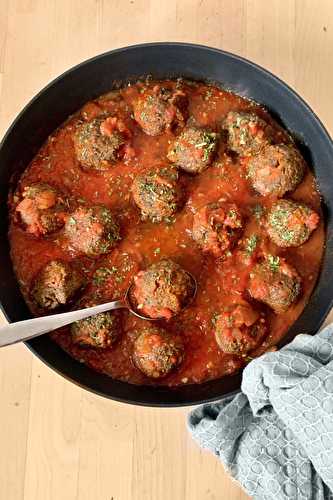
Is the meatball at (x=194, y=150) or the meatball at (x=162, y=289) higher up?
the meatball at (x=194, y=150)

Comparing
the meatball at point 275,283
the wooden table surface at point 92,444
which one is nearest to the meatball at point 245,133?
the wooden table surface at point 92,444

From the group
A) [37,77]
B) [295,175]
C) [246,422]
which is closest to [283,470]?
[246,422]

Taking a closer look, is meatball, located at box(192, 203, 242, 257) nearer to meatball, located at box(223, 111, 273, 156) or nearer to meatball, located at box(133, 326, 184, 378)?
meatball, located at box(223, 111, 273, 156)

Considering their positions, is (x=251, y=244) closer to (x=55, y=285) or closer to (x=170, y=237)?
(x=170, y=237)

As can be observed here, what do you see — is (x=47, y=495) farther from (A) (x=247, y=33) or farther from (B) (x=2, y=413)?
(A) (x=247, y=33)

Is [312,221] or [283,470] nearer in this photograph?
[283,470]

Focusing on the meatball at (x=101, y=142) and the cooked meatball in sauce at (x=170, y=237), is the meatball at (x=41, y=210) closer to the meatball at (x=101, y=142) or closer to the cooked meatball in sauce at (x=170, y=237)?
the cooked meatball in sauce at (x=170, y=237)

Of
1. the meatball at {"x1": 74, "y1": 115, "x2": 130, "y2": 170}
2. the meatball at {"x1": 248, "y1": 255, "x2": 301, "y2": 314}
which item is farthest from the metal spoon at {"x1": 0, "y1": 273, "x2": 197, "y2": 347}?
the meatball at {"x1": 74, "y1": 115, "x2": 130, "y2": 170}

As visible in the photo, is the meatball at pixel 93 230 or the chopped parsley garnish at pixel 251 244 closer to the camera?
the meatball at pixel 93 230
